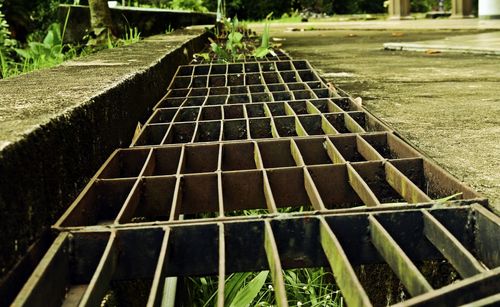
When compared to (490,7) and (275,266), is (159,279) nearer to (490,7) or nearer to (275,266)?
(275,266)

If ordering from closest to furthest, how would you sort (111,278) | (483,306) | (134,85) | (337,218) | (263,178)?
(483,306) → (111,278) → (337,218) → (263,178) → (134,85)

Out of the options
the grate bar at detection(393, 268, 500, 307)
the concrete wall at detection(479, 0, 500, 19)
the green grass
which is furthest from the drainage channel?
the concrete wall at detection(479, 0, 500, 19)

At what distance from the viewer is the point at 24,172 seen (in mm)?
1227

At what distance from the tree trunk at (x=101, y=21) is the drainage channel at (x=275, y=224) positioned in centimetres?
369

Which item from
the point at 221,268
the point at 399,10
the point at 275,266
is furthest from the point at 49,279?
the point at 399,10

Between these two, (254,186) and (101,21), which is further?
(101,21)

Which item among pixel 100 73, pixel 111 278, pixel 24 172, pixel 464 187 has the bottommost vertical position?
pixel 111 278

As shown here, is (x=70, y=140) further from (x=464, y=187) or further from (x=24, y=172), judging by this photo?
A: (x=464, y=187)

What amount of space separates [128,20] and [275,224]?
6110mm

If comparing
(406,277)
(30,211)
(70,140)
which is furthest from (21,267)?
(406,277)

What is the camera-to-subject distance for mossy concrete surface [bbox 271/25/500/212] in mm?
1796

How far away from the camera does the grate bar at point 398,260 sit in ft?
3.61

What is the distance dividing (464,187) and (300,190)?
452 mm

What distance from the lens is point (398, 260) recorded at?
3.97 feet
